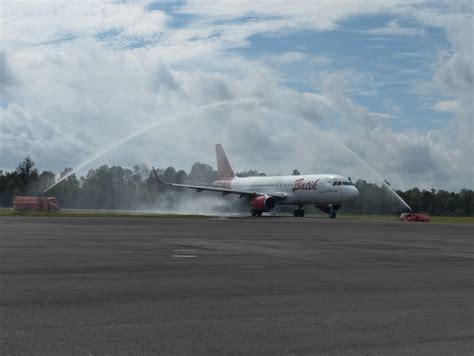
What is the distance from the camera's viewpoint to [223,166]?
298ft

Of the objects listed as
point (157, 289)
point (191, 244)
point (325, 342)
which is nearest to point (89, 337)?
point (325, 342)

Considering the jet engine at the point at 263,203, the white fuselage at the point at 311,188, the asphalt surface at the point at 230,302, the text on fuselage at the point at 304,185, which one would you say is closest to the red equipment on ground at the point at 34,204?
the white fuselage at the point at 311,188

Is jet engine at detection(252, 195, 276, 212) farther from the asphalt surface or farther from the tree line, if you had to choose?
the asphalt surface

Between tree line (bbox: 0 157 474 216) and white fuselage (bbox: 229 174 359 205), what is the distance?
1021 cm

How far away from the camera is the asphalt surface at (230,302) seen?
28.5 ft

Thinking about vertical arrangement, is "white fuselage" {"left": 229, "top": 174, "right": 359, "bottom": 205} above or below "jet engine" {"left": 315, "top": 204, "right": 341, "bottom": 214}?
above

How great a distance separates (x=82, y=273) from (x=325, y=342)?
7834mm

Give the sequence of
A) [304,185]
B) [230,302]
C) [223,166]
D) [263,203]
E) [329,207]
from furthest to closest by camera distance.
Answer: [223,166]
[329,207]
[263,203]
[304,185]
[230,302]

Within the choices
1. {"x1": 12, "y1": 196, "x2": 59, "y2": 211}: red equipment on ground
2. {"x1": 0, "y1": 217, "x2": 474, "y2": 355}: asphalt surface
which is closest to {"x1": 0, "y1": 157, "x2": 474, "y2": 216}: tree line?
{"x1": 12, "y1": 196, "x2": 59, "y2": 211}: red equipment on ground

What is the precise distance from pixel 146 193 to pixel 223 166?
19967 millimetres

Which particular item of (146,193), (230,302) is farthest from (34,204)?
(230,302)

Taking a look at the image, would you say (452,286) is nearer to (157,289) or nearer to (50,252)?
(157,289)

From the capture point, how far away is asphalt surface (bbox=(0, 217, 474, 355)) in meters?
8.67

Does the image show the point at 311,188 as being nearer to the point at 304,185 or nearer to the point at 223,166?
the point at 304,185
